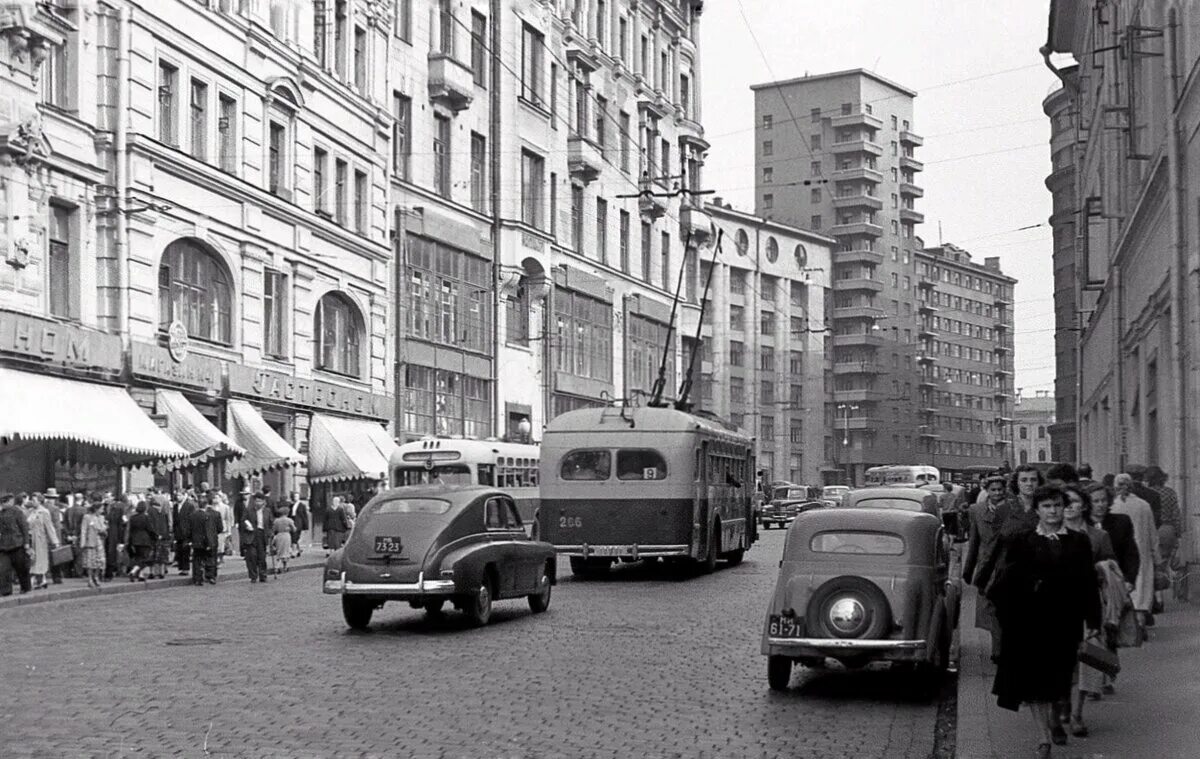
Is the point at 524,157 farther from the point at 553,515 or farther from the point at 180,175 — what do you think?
the point at 553,515

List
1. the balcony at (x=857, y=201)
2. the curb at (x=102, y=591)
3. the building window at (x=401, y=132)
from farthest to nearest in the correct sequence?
the balcony at (x=857, y=201) → the building window at (x=401, y=132) → the curb at (x=102, y=591)

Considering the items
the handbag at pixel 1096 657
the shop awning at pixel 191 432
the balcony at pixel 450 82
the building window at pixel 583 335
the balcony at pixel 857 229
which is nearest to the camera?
the handbag at pixel 1096 657

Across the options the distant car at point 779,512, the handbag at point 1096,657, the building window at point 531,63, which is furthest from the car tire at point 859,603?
the distant car at point 779,512

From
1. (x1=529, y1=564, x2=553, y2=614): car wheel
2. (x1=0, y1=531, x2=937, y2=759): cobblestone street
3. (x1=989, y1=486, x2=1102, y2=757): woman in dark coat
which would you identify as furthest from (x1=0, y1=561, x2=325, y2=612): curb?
(x1=989, y1=486, x2=1102, y2=757): woman in dark coat

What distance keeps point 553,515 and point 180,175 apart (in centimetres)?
1456

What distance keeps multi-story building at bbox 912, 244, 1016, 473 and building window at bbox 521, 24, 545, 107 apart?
7073 cm

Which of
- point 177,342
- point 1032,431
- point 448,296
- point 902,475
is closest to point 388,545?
point 177,342

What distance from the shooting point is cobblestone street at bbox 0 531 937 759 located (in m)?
10.9

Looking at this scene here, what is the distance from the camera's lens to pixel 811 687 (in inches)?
552

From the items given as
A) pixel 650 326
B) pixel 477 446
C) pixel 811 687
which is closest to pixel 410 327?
pixel 477 446

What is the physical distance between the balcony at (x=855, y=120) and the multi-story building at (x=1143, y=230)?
77.6m

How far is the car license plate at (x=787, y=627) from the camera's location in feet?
44.2

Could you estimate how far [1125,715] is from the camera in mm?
11422

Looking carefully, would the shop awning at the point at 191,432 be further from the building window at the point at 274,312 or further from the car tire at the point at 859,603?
the car tire at the point at 859,603
